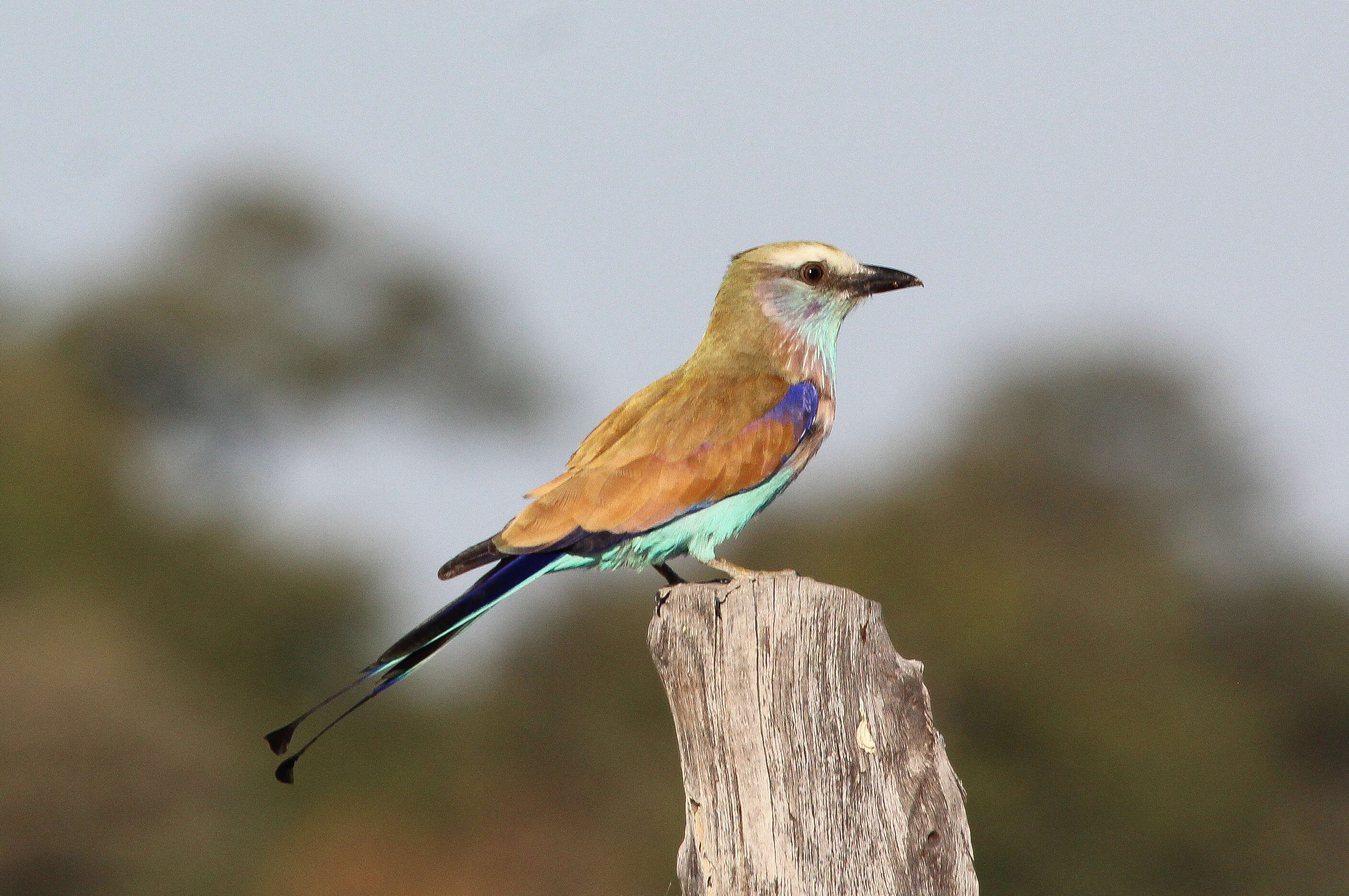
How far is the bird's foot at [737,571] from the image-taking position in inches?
185

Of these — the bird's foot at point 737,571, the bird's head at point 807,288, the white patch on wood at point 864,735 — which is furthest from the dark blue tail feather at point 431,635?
the bird's head at point 807,288

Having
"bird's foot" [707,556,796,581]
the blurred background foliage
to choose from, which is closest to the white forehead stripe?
"bird's foot" [707,556,796,581]

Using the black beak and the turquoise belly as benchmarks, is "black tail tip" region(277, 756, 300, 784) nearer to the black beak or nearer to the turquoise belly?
the turquoise belly

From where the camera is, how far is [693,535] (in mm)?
5688

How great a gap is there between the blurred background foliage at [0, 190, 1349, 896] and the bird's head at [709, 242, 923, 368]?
12.9 metres

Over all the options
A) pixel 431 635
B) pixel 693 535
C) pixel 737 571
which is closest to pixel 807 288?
pixel 693 535

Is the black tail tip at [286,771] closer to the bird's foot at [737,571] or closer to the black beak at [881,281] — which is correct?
the bird's foot at [737,571]

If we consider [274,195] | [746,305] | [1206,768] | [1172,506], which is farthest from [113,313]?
[746,305]

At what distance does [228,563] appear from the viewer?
2966 cm

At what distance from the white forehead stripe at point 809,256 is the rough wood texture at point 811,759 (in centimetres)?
252

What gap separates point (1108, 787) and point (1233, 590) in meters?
8.57

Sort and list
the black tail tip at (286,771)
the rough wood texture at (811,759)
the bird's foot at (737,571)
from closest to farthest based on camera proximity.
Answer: the rough wood texture at (811,759) → the black tail tip at (286,771) → the bird's foot at (737,571)

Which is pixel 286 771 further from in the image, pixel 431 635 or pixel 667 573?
pixel 667 573

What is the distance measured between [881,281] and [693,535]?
1.48 m
